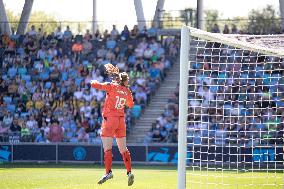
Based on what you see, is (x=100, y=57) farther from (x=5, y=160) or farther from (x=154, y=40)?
(x=5, y=160)

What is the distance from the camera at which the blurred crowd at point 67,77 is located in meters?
32.1

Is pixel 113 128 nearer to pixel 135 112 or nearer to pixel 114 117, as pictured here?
pixel 114 117

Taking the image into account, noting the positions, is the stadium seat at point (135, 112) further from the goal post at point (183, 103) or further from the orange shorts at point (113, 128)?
the goal post at point (183, 103)

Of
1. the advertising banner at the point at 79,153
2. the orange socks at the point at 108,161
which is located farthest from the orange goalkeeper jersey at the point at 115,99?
the advertising banner at the point at 79,153

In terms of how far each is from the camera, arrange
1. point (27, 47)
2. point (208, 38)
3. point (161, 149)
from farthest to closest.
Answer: point (27, 47) < point (161, 149) < point (208, 38)

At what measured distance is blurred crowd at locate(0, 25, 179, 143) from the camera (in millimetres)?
32144

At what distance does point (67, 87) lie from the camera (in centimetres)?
3419

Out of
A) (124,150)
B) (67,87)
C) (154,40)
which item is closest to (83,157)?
(67,87)

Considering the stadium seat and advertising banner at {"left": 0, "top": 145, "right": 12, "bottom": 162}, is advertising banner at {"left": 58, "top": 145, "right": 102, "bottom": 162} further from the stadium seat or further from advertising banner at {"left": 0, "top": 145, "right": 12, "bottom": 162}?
the stadium seat

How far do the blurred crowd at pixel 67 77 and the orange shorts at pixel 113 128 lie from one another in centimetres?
1433

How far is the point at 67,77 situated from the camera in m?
35.0

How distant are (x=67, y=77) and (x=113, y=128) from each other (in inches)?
733

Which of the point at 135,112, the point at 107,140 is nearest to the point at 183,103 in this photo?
the point at 107,140

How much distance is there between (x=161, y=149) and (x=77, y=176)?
8.28m
